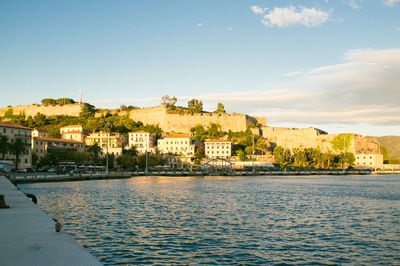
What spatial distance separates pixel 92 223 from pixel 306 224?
12309mm

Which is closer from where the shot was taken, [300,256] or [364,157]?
[300,256]

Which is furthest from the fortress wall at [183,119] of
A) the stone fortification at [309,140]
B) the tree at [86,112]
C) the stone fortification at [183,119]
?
the tree at [86,112]

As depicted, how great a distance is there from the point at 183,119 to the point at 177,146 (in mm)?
17937

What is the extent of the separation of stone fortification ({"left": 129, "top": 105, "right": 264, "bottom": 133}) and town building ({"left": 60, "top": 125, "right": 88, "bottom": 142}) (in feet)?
80.4

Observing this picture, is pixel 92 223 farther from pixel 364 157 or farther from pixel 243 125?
pixel 364 157

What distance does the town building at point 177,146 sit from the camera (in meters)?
118

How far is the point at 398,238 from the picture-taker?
1812cm

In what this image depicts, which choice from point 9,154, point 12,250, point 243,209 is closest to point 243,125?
point 9,154

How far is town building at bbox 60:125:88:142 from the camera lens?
110m

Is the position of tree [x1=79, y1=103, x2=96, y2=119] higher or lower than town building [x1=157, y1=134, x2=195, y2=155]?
higher

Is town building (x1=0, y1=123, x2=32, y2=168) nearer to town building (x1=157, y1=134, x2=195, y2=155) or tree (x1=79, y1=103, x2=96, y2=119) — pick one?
town building (x1=157, y1=134, x2=195, y2=155)

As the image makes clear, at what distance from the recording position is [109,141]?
366 ft

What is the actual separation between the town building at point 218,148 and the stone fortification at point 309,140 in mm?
26105

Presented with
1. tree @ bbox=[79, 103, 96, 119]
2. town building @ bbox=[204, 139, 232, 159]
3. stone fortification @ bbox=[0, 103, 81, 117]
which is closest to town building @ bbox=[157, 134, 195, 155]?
town building @ bbox=[204, 139, 232, 159]
